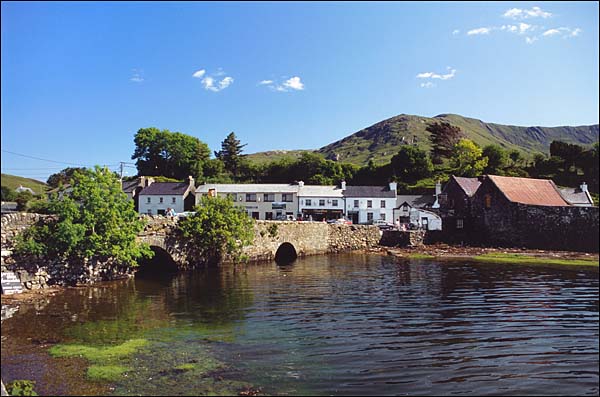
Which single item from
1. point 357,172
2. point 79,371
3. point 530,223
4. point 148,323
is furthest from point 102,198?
Answer: point 357,172

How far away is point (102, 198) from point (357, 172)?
199ft

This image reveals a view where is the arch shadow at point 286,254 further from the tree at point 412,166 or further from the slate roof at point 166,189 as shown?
the tree at point 412,166

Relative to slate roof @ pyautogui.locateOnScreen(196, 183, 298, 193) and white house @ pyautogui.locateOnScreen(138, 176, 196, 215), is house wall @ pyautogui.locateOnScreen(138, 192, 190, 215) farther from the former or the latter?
slate roof @ pyautogui.locateOnScreen(196, 183, 298, 193)

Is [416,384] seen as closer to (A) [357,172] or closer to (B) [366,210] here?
(B) [366,210]

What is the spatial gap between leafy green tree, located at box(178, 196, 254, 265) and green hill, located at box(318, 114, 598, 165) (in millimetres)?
107935

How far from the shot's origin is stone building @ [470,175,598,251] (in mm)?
5305

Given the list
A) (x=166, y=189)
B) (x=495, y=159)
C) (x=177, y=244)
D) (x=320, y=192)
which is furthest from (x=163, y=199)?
(x=495, y=159)

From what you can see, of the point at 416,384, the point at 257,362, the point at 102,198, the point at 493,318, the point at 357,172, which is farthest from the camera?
the point at 357,172

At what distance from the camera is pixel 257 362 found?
9.73 m

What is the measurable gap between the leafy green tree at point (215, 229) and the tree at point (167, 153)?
50019 mm

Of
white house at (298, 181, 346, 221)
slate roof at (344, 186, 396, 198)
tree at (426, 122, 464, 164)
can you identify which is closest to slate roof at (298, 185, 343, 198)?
white house at (298, 181, 346, 221)

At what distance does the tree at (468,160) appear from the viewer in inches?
2483

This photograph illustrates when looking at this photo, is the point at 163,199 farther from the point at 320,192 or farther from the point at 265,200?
the point at 320,192

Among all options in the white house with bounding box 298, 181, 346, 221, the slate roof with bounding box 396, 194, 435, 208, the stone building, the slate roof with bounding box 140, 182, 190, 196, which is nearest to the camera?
the stone building
